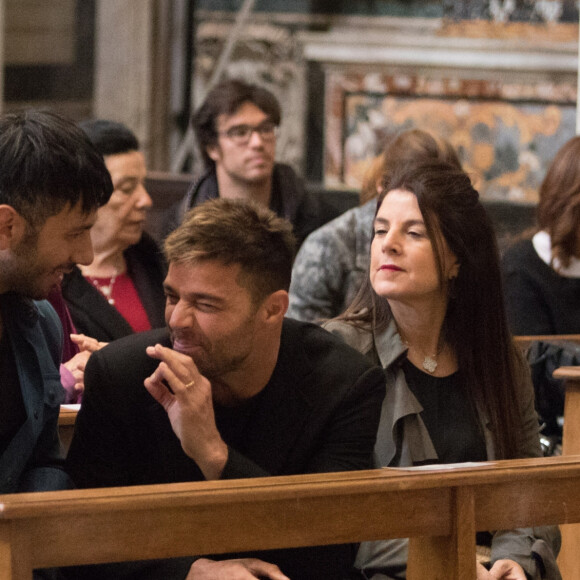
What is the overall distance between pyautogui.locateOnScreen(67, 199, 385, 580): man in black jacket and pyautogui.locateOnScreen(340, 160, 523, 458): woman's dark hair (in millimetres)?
484

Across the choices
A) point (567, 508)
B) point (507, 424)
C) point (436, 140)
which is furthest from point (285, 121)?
point (567, 508)

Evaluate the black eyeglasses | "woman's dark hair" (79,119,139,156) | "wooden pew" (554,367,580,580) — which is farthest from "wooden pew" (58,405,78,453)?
the black eyeglasses

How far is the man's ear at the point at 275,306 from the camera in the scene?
241 centimetres

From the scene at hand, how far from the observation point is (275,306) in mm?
2430

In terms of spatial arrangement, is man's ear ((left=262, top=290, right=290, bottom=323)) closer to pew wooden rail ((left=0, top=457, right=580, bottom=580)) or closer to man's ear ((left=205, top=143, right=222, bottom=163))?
pew wooden rail ((left=0, top=457, right=580, bottom=580))

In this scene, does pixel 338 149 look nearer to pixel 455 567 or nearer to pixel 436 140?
pixel 436 140

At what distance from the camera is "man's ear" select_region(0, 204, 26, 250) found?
7.53 ft

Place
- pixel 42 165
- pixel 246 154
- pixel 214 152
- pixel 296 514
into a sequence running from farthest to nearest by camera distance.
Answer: pixel 214 152
pixel 246 154
pixel 42 165
pixel 296 514

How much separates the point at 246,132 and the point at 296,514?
332 centimetres

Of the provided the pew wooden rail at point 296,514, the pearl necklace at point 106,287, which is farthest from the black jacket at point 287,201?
the pew wooden rail at point 296,514

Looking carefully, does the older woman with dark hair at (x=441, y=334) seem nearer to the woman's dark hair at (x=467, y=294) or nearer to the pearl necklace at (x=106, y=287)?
the woman's dark hair at (x=467, y=294)

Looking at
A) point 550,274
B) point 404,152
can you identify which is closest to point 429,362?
point 404,152

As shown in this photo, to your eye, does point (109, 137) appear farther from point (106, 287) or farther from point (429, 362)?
point (429, 362)

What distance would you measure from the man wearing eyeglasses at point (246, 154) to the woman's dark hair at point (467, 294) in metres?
2.12
